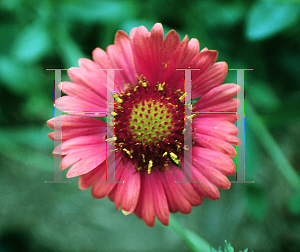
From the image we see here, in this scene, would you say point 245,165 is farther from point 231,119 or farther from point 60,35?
point 60,35

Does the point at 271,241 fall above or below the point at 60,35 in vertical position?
below

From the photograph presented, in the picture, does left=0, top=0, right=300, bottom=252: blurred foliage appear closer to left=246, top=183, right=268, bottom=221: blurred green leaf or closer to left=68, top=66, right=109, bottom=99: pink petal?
left=246, top=183, right=268, bottom=221: blurred green leaf

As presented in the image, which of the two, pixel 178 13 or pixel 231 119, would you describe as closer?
pixel 231 119

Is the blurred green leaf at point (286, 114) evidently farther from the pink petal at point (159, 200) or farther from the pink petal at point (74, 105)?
the pink petal at point (74, 105)

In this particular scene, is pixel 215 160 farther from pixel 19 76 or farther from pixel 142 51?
pixel 19 76

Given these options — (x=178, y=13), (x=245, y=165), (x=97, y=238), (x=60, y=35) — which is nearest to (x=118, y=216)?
(x=97, y=238)

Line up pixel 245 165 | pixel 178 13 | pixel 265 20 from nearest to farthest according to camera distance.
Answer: pixel 265 20 < pixel 245 165 < pixel 178 13

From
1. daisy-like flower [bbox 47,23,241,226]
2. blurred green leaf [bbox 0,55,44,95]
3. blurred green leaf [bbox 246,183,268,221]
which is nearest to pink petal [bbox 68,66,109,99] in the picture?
daisy-like flower [bbox 47,23,241,226]

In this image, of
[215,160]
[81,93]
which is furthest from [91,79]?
[215,160]
